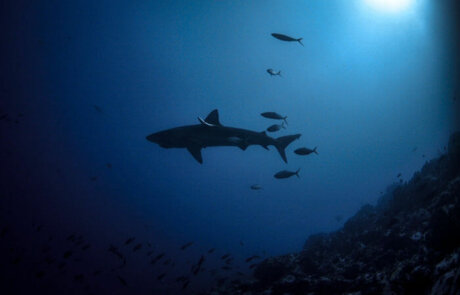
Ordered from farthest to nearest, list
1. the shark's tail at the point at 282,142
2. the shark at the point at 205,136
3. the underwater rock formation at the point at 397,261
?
the shark's tail at the point at 282,142 → the shark at the point at 205,136 → the underwater rock formation at the point at 397,261

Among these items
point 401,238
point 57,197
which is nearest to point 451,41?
point 401,238

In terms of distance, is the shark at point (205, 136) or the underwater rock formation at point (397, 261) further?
the shark at point (205, 136)

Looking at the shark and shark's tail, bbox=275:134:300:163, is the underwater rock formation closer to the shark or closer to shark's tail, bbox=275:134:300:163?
shark's tail, bbox=275:134:300:163

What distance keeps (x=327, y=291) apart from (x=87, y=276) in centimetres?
3081

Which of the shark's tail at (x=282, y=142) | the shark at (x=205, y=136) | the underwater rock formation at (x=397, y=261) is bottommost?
the underwater rock formation at (x=397, y=261)

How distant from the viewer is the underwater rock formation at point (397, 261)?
16.4ft

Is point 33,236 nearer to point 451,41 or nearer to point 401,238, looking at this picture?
point 401,238

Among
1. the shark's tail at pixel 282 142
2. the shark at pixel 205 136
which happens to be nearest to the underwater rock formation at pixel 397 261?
the shark's tail at pixel 282 142

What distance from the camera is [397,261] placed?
26.1ft

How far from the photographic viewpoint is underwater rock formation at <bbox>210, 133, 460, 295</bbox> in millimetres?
4988

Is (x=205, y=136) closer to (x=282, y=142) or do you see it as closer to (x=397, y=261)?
(x=282, y=142)

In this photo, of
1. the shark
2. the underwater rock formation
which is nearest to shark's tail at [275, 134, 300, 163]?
the shark

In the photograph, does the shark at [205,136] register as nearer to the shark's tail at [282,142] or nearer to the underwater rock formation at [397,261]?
the shark's tail at [282,142]

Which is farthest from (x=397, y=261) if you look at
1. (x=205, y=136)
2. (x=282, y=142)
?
(x=205, y=136)
